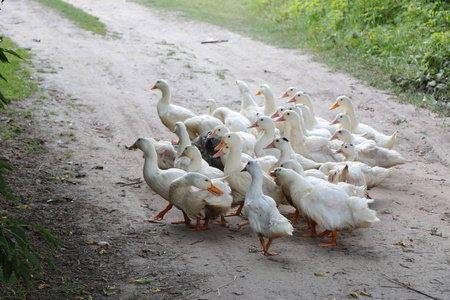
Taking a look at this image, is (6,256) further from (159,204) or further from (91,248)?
(159,204)

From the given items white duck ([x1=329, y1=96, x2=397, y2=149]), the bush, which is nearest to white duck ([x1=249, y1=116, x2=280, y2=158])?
white duck ([x1=329, y1=96, x2=397, y2=149])

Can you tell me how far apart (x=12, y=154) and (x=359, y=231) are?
5020 mm

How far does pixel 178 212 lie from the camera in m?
7.15

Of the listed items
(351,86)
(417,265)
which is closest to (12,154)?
(417,265)

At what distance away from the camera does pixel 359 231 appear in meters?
6.53

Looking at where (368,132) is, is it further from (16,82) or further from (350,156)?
(16,82)

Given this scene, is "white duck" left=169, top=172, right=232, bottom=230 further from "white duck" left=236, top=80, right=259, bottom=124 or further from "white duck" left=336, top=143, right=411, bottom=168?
"white duck" left=236, top=80, right=259, bottom=124

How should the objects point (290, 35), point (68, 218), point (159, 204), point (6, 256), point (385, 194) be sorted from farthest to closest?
1. point (290, 35)
2. point (385, 194)
3. point (159, 204)
4. point (68, 218)
5. point (6, 256)

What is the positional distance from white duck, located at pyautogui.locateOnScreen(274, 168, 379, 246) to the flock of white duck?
0.03ft

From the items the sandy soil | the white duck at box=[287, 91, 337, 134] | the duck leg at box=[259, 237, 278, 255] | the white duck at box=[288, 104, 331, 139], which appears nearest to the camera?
the sandy soil

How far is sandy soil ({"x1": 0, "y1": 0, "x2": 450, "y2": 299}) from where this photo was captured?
5242 millimetres

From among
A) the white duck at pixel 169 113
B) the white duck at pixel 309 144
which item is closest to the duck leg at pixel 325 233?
the white duck at pixel 309 144

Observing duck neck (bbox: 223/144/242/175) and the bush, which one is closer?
duck neck (bbox: 223/144/242/175)

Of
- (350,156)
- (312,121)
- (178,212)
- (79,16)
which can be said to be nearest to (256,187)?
(178,212)
